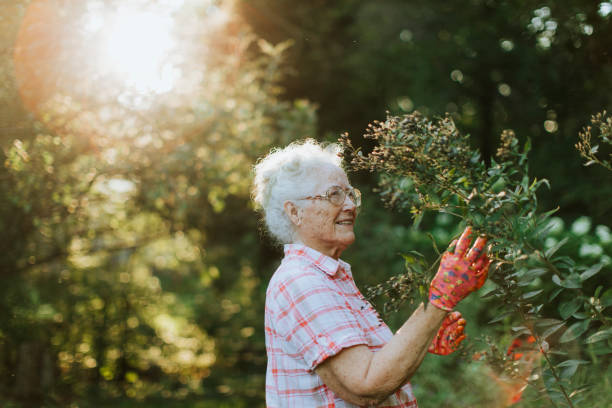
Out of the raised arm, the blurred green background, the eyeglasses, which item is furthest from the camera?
the blurred green background

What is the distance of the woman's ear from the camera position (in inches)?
77.7

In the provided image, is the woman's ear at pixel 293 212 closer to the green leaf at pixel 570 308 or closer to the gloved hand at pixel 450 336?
the gloved hand at pixel 450 336

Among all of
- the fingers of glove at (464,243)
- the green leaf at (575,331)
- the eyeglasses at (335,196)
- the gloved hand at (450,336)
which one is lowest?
the green leaf at (575,331)

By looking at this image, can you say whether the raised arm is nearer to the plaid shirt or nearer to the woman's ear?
the plaid shirt

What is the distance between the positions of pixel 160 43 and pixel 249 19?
4.48m

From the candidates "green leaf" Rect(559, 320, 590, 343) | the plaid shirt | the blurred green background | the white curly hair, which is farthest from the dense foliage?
the blurred green background

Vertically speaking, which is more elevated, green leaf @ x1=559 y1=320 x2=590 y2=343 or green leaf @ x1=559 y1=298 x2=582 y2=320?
green leaf @ x1=559 y1=298 x2=582 y2=320

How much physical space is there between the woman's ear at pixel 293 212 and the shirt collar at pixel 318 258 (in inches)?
3.9

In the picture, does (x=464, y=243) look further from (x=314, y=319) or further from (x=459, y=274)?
(x=314, y=319)

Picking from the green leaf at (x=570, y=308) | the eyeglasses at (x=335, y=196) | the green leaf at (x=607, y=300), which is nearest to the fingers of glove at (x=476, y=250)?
the green leaf at (x=570, y=308)

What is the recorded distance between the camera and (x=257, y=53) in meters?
8.87

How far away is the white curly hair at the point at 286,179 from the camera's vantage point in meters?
1.99

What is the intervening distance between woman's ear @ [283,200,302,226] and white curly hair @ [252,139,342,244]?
0.02m

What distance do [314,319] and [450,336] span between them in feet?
1.79
